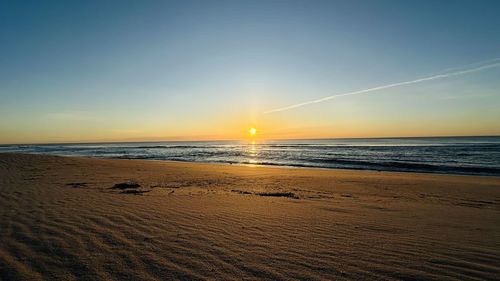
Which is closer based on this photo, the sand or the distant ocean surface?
the sand

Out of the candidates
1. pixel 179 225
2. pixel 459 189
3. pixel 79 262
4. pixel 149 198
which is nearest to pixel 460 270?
pixel 179 225

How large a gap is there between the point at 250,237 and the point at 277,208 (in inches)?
98.4

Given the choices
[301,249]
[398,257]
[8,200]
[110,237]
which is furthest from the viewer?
[8,200]

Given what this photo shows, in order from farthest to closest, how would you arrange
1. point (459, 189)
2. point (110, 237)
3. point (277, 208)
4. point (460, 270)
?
point (459, 189), point (277, 208), point (110, 237), point (460, 270)

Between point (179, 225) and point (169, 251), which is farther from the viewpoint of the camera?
point (179, 225)

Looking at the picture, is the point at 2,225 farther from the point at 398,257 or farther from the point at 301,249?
the point at 398,257

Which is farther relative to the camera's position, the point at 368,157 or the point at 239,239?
the point at 368,157

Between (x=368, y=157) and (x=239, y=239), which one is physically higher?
(x=239, y=239)

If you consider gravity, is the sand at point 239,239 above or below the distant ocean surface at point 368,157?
above

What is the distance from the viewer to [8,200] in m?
7.97

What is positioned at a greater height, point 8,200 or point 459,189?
point 8,200

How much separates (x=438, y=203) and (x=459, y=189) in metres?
4.36

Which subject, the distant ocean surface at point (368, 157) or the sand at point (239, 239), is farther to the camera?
the distant ocean surface at point (368, 157)

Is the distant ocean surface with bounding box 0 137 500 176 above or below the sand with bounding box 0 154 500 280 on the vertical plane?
below
